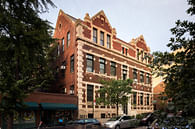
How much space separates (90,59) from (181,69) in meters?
20.6

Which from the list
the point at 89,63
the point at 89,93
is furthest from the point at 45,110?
the point at 89,63

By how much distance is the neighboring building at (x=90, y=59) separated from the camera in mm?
21578

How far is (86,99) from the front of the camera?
21.5 metres

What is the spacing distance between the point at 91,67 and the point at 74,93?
4194 millimetres

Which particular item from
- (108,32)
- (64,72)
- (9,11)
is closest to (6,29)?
(9,11)

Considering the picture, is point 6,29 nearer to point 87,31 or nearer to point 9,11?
point 9,11

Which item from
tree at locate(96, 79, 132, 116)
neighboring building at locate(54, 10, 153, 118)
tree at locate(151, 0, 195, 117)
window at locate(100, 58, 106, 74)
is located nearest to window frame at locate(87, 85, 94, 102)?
neighboring building at locate(54, 10, 153, 118)

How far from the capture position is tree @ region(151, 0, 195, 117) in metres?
2.35

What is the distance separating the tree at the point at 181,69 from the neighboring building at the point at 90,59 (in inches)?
724

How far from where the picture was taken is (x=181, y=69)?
2.59 metres

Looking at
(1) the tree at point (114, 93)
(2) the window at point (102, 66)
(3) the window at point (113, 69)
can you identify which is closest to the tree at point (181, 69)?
(1) the tree at point (114, 93)

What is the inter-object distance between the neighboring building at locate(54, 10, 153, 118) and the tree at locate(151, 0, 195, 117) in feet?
60.3

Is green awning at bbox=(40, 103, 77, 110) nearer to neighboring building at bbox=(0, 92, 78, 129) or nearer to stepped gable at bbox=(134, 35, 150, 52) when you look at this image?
neighboring building at bbox=(0, 92, 78, 129)

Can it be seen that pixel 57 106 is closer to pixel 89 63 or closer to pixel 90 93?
pixel 90 93
